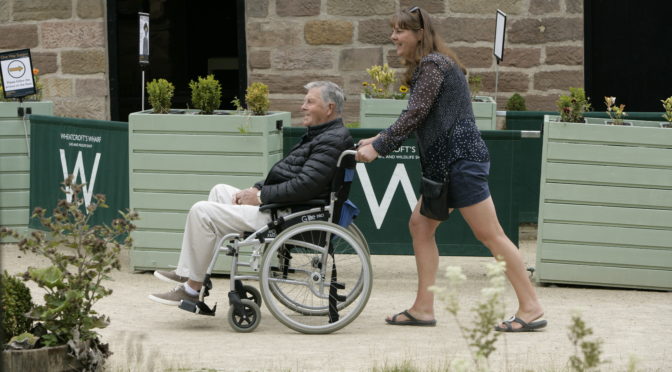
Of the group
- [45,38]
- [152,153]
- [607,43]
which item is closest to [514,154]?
[152,153]

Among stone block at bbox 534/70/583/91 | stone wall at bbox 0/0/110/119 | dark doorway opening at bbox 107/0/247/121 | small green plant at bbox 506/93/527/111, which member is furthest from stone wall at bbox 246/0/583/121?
stone wall at bbox 0/0/110/119

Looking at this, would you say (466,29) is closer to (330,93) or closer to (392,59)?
(392,59)

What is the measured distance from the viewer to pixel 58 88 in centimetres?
1132

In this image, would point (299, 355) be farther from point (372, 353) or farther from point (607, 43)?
point (607, 43)

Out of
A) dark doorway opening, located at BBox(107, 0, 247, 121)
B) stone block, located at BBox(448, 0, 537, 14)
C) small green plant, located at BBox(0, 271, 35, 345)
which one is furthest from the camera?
dark doorway opening, located at BBox(107, 0, 247, 121)

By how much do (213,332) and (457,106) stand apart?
1.74 metres

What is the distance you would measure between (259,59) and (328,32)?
0.72 m

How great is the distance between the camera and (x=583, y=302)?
271 inches

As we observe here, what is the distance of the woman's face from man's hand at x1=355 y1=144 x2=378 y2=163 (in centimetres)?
56

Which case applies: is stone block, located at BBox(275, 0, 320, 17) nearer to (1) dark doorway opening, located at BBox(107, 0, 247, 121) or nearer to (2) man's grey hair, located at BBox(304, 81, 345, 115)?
(1) dark doorway opening, located at BBox(107, 0, 247, 121)

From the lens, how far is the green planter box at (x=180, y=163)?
733 centimetres

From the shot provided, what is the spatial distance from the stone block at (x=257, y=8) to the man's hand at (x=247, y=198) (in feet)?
16.2

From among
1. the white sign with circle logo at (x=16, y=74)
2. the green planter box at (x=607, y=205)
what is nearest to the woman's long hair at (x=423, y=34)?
the green planter box at (x=607, y=205)

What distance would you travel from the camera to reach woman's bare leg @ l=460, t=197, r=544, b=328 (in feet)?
19.2
